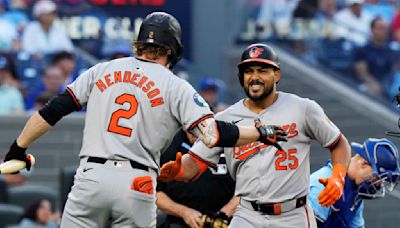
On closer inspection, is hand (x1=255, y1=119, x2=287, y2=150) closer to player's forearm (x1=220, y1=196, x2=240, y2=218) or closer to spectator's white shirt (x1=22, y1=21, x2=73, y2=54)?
player's forearm (x1=220, y1=196, x2=240, y2=218)

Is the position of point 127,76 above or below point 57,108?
above

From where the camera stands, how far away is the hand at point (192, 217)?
7.41 metres

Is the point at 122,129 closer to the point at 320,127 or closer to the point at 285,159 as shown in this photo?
the point at 285,159

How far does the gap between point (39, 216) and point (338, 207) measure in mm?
4218

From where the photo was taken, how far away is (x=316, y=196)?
7.11 meters

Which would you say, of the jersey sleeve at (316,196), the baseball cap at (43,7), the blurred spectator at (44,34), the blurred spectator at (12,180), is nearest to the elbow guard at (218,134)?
the jersey sleeve at (316,196)

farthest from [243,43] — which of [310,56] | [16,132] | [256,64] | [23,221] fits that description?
[256,64]

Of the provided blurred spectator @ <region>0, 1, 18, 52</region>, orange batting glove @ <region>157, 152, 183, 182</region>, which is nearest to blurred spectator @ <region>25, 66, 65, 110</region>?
blurred spectator @ <region>0, 1, 18, 52</region>

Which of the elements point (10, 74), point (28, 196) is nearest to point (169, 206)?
point (28, 196)

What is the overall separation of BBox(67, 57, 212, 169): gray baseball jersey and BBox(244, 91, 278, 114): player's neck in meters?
0.67

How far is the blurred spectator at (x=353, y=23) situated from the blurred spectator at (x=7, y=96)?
3825 millimetres

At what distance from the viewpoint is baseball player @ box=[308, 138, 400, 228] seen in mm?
7160

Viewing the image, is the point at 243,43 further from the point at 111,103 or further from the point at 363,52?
the point at 111,103

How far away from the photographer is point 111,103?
609cm
